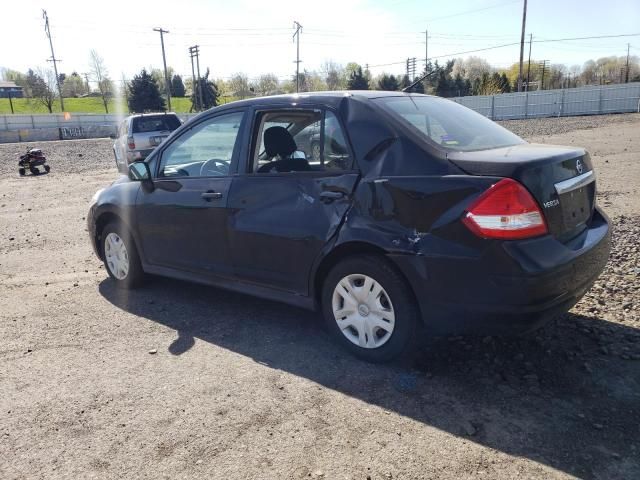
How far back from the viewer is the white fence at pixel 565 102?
39.2 meters

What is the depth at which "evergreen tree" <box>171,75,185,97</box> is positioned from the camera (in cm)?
10719

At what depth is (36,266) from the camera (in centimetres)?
656

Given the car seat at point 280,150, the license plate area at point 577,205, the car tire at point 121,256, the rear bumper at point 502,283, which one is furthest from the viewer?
the car tire at point 121,256

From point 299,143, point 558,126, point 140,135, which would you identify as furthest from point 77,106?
point 299,143

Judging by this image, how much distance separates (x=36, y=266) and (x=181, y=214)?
3136mm

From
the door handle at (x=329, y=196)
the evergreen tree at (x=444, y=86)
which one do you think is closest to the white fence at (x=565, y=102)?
the evergreen tree at (x=444, y=86)

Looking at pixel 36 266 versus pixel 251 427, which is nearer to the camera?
pixel 251 427

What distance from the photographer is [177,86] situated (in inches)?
4264

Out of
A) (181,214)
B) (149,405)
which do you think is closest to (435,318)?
(149,405)

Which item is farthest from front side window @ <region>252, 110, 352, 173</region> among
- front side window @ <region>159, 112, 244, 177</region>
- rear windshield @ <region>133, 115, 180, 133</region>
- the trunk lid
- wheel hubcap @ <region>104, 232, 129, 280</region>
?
rear windshield @ <region>133, 115, 180, 133</region>

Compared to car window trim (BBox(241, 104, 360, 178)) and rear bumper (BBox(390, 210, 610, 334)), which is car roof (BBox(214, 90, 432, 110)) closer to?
car window trim (BBox(241, 104, 360, 178))

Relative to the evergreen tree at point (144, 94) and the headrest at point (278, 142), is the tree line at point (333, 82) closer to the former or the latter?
the evergreen tree at point (144, 94)

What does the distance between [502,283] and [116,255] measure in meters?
4.08

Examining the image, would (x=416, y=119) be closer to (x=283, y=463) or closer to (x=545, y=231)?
(x=545, y=231)
